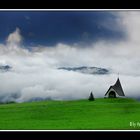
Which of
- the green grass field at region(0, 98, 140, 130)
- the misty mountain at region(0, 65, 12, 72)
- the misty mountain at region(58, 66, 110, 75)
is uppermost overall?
the misty mountain at region(0, 65, 12, 72)

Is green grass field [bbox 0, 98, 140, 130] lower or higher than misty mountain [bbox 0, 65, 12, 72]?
lower

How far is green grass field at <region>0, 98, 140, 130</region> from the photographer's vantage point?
7254 mm

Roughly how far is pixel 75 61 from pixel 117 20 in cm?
36

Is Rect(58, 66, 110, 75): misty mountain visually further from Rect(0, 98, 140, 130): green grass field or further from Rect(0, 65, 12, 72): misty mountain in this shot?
Rect(0, 65, 12, 72): misty mountain

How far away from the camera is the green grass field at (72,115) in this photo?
23.8 ft

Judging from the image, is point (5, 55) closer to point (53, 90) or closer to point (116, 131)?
point (53, 90)

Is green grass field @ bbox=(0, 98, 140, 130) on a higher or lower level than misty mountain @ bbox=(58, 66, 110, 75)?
lower

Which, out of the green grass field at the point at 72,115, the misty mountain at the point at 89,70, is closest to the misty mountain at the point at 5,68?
the green grass field at the point at 72,115

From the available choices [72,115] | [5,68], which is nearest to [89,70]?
[72,115]

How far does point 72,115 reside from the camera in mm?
7281

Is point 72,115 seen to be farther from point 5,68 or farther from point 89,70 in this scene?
point 5,68

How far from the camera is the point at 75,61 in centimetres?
732

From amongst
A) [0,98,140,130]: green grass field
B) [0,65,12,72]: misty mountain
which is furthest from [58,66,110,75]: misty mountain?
[0,65,12,72]: misty mountain

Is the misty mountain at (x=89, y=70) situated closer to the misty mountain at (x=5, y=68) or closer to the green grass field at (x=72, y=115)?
the green grass field at (x=72, y=115)
